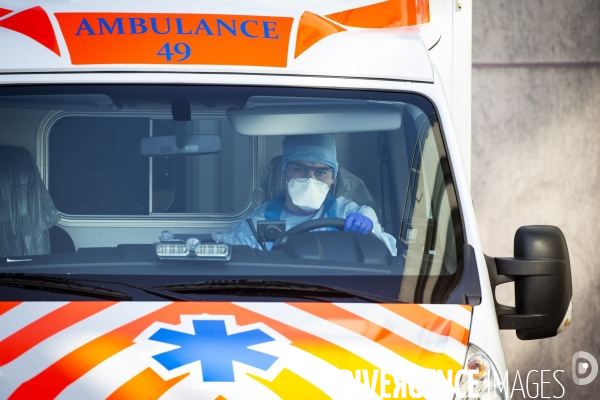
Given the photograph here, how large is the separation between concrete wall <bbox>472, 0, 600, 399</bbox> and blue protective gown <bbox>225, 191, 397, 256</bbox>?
4.55 metres

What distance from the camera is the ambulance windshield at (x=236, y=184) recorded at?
2.90m

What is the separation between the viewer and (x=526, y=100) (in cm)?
764

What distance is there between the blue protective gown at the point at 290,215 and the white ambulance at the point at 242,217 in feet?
0.04

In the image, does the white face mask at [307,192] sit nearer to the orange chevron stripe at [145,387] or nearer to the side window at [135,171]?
the side window at [135,171]

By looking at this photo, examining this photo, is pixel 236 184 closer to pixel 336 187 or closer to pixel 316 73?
pixel 336 187

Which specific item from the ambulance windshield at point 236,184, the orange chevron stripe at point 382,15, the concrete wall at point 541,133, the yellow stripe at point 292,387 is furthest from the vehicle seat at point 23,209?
the concrete wall at point 541,133

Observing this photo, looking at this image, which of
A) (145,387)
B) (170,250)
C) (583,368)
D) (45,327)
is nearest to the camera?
(145,387)

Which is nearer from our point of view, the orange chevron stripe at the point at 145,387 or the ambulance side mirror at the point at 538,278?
the orange chevron stripe at the point at 145,387

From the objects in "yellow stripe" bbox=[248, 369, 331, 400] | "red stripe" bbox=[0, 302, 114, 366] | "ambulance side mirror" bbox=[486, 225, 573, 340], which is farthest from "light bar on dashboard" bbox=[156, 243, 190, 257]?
"ambulance side mirror" bbox=[486, 225, 573, 340]

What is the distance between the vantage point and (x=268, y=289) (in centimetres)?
276

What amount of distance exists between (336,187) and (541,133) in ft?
15.6

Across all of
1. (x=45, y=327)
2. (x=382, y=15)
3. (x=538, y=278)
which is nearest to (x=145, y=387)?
(x=45, y=327)

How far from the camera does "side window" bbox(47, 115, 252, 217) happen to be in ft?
10.2

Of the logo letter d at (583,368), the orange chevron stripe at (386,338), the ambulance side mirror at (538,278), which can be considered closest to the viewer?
the orange chevron stripe at (386,338)
